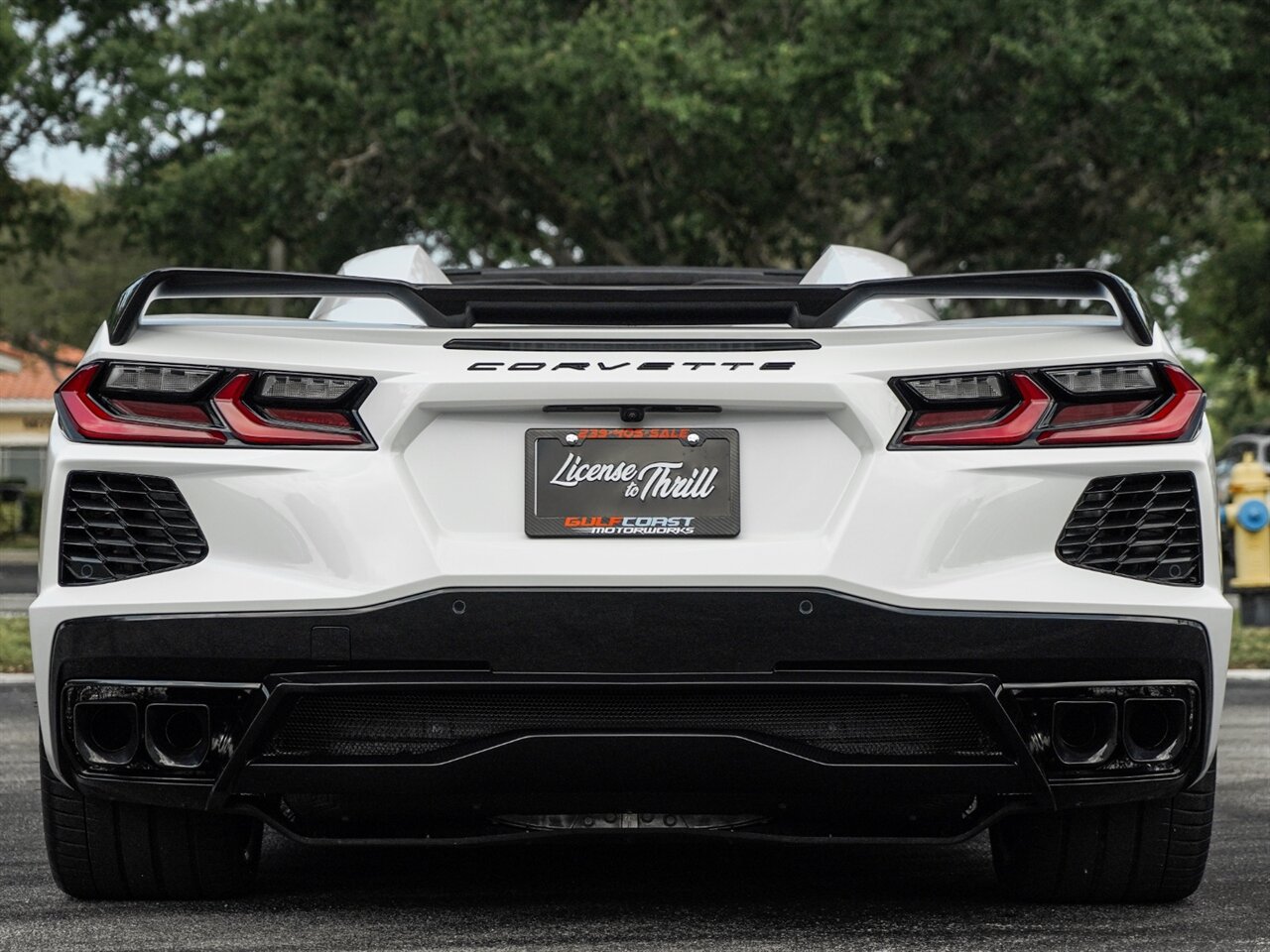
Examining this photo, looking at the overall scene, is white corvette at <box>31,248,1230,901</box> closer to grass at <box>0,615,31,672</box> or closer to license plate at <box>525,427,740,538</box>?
license plate at <box>525,427,740,538</box>

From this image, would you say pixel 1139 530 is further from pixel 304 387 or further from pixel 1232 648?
pixel 1232 648

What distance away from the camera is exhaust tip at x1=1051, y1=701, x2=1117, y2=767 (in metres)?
3.73

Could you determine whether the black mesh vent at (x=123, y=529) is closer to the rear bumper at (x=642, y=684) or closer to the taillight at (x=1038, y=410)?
the rear bumper at (x=642, y=684)

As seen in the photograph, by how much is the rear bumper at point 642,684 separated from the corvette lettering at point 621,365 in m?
0.45

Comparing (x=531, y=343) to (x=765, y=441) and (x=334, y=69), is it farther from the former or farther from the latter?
(x=334, y=69)

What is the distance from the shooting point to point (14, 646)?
11.5m

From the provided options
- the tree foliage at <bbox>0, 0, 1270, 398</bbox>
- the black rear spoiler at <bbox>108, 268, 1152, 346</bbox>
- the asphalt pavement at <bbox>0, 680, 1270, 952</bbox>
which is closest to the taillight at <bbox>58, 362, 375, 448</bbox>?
the black rear spoiler at <bbox>108, 268, 1152, 346</bbox>

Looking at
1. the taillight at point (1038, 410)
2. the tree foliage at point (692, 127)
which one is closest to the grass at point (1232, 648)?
the taillight at point (1038, 410)

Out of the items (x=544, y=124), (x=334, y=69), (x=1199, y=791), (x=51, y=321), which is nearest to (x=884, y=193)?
(x=544, y=124)

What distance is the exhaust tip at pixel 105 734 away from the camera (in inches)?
149

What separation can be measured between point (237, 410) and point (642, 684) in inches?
37.2

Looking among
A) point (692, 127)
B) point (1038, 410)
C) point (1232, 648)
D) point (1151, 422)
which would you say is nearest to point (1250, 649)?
point (1232, 648)

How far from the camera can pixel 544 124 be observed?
76.3 ft

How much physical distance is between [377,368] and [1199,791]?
194 cm
